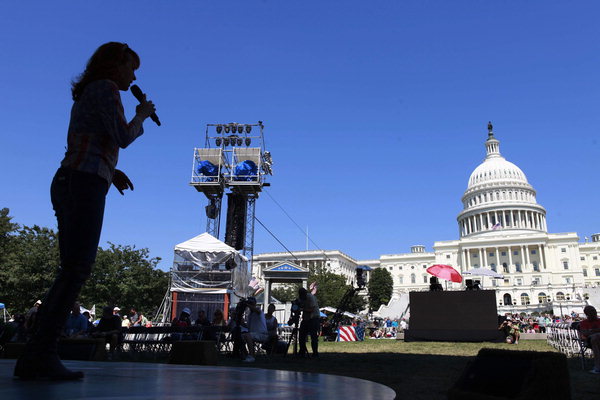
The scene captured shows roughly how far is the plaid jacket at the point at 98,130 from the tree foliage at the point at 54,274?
30424 millimetres

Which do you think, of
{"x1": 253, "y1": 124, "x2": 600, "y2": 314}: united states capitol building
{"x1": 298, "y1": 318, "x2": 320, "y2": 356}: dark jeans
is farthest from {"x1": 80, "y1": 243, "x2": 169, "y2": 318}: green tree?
{"x1": 253, "y1": 124, "x2": 600, "y2": 314}: united states capitol building

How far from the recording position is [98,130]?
3047mm

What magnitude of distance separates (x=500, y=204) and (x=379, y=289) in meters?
37.3

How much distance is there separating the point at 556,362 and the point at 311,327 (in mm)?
9286

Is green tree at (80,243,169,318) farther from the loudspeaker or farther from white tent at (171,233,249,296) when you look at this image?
the loudspeaker

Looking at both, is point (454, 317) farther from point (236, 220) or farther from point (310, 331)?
point (236, 220)

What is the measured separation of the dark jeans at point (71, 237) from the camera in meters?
2.78

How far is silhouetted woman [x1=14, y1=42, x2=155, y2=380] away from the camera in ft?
8.73

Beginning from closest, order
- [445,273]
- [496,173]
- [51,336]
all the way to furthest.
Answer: [51,336], [445,273], [496,173]

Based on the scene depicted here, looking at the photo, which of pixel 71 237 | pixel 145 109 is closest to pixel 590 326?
pixel 145 109

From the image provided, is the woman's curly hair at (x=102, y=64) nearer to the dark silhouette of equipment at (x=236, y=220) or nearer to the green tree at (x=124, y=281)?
the dark silhouette of equipment at (x=236, y=220)

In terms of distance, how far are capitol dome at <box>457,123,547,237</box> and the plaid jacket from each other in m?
114

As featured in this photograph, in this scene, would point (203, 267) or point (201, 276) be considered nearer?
point (203, 267)

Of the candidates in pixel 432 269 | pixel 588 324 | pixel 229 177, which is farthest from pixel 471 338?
pixel 229 177
